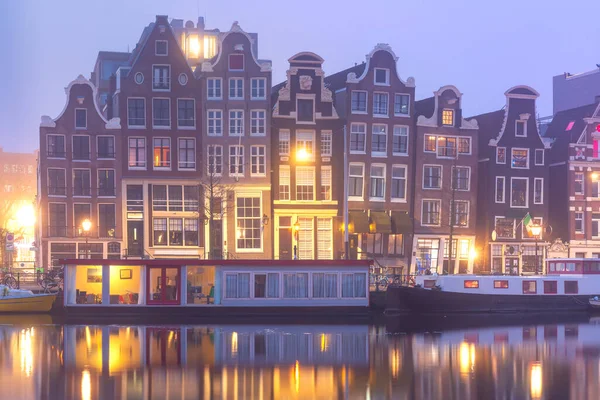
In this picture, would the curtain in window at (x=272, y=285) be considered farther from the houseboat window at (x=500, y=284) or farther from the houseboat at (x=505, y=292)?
the houseboat window at (x=500, y=284)

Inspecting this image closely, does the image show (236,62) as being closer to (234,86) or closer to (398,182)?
(234,86)

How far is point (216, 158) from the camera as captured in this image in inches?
2520

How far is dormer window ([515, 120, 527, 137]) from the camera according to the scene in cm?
7081

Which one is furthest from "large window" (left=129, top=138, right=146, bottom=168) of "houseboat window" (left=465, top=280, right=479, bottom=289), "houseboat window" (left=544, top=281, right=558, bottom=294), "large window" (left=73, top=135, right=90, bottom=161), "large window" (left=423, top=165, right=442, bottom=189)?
"houseboat window" (left=544, top=281, right=558, bottom=294)

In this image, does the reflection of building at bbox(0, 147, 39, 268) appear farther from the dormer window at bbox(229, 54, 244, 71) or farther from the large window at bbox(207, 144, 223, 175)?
the dormer window at bbox(229, 54, 244, 71)

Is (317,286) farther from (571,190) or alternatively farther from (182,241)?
(571,190)

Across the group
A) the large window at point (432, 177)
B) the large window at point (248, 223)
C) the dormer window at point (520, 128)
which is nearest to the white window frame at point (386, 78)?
the large window at point (432, 177)

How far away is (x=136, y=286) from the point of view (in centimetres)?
4966

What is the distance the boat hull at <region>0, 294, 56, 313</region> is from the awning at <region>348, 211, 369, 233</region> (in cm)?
2235

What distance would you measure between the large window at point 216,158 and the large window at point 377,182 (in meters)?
10.8

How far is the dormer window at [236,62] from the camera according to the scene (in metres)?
63.9

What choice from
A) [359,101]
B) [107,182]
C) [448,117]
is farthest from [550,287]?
[107,182]

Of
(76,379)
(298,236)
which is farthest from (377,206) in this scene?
(76,379)

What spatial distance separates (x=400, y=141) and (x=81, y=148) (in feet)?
73.0
